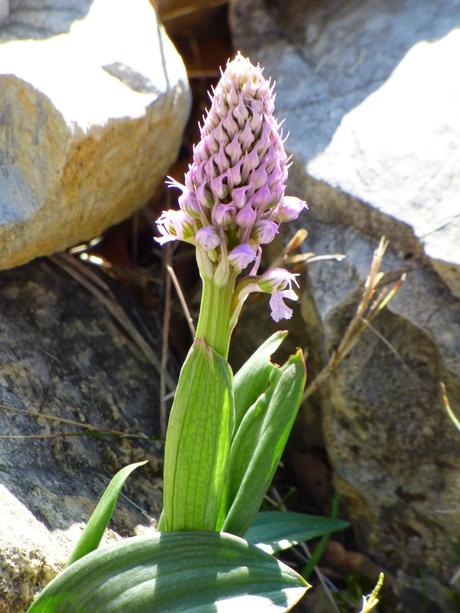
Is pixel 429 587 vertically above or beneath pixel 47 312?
beneath

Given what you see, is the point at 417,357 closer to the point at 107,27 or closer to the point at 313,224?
the point at 313,224

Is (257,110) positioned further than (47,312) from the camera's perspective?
No

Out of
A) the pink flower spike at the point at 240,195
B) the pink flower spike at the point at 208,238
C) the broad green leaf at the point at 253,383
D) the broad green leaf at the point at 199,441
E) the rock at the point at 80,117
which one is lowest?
the broad green leaf at the point at 199,441

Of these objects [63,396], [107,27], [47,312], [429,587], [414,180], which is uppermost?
[107,27]

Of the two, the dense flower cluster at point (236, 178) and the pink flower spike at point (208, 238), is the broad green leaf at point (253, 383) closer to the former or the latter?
the dense flower cluster at point (236, 178)

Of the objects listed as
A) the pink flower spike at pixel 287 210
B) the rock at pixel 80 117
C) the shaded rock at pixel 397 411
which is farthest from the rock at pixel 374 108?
the pink flower spike at pixel 287 210

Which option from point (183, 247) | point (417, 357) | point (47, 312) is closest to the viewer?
point (417, 357)

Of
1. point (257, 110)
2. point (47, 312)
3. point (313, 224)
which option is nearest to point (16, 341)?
point (47, 312)

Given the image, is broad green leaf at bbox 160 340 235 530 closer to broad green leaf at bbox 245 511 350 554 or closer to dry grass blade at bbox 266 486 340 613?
broad green leaf at bbox 245 511 350 554
